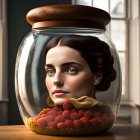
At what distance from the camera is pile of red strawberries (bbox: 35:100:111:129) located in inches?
25.6

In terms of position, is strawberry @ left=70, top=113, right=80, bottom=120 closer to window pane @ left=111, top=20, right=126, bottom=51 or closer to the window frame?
the window frame

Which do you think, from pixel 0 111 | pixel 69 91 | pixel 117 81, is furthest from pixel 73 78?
pixel 0 111

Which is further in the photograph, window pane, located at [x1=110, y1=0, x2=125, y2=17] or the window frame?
window pane, located at [x1=110, y1=0, x2=125, y2=17]

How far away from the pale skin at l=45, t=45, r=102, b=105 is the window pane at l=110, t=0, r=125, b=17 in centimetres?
230

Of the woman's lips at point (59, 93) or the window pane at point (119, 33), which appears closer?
the woman's lips at point (59, 93)

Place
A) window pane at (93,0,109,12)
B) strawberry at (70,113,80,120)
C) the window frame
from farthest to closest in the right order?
window pane at (93,0,109,12)
the window frame
strawberry at (70,113,80,120)

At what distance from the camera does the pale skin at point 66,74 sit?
0.66m

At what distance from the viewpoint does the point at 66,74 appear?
66 cm

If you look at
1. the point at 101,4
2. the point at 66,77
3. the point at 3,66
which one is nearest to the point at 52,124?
the point at 66,77

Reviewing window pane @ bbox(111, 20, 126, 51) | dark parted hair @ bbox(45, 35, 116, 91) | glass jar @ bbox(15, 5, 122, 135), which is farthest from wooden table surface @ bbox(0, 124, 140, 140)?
window pane @ bbox(111, 20, 126, 51)

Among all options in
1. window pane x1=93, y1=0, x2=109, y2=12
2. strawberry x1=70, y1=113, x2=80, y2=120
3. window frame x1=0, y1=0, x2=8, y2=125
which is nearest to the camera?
strawberry x1=70, y1=113, x2=80, y2=120

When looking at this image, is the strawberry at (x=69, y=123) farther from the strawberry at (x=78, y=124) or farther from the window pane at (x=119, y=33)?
the window pane at (x=119, y=33)

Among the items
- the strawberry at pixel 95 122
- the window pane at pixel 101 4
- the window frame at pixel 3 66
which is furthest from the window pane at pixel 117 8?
the strawberry at pixel 95 122

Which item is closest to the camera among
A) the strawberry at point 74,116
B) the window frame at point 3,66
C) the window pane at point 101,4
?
the strawberry at point 74,116
